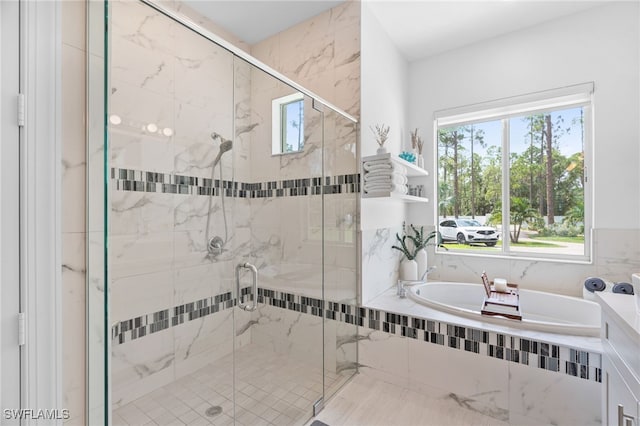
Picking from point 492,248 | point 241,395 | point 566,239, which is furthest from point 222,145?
point 566,239

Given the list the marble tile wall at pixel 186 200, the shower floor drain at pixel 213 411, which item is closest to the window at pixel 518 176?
the marble tile wall at pixel 186 200

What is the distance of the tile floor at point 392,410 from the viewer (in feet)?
5.78

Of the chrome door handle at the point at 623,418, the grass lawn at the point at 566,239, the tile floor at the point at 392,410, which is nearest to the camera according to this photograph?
the chrome door handle at the point at 623,418

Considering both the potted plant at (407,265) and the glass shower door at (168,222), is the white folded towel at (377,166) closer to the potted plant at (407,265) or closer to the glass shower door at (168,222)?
the potted plant at (407,265)

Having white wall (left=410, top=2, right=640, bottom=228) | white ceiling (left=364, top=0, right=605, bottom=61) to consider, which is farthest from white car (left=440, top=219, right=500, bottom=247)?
white ceiling (left=364, top=0, right=605, bottom=61)

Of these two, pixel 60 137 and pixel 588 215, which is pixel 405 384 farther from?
pixel 60 137

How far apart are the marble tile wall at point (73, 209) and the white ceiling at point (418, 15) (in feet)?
5.04

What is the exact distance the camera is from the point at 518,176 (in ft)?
9.39

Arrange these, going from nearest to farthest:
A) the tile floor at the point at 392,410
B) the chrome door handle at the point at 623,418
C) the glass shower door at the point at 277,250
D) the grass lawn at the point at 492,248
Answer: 1. the chrome door handle at the point at 623,418
2. the glass shower door at the point at 277,250
3. the tile floor at the point at 392,410
4. the grass lawn at the point at 492,248

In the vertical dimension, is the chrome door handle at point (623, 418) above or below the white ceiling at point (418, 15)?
below

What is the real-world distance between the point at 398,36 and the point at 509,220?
6.67 ft

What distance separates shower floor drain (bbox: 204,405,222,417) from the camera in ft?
4.75

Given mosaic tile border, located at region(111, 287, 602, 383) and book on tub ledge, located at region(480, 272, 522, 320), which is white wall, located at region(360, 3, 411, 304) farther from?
book on tub ledge, located at region(480, 272, 522, 320)

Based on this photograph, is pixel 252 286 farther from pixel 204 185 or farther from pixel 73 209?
pixel 73 209
